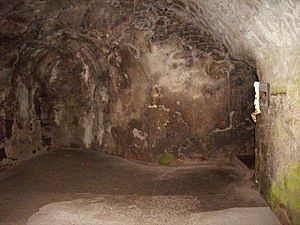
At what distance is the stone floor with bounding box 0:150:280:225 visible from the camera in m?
3.84

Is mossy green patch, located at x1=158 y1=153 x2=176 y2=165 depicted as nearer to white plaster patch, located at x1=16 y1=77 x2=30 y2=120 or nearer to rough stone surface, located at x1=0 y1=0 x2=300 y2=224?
rough stone surface, located at x1=0 y1=0 x2=300 y2=224

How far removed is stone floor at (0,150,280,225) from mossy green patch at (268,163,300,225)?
0.93 ft

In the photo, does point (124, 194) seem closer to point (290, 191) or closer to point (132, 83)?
point (290, 191)

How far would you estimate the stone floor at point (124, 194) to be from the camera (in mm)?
3838

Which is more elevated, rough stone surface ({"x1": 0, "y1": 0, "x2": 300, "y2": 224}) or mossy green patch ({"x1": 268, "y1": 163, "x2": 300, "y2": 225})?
rough stone surface ({"x1": 0, "y1": 0, "x2": 300, "y2": 224})

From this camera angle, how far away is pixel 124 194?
474cm

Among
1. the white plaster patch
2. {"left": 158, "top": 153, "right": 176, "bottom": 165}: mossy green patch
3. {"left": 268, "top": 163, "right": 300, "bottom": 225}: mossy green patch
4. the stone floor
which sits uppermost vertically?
the white plaster patch

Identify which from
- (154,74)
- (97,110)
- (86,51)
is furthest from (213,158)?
(86,51)

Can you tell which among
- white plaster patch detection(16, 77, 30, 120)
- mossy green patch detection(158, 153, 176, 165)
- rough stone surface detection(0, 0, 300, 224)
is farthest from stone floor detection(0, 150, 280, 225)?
white plaster patch detection(16, 77, 30, 120)

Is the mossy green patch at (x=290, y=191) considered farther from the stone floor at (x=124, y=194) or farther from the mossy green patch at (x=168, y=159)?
the mossy green patch at (x=168, y=159)

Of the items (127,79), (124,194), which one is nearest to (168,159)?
(127,79)

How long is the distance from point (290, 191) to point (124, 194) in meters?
2.22

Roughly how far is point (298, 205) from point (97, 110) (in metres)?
4.73

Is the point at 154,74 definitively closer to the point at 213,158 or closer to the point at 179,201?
the point at 213,158
